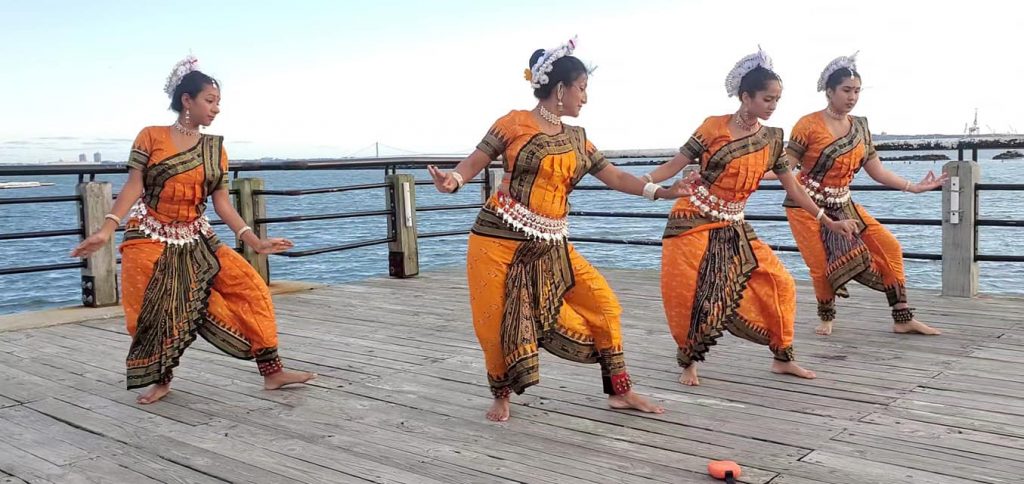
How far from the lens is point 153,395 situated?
4.02 m

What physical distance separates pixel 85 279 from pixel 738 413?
4.60 meters

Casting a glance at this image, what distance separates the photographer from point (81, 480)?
3.05 metres

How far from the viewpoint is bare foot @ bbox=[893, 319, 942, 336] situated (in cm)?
500

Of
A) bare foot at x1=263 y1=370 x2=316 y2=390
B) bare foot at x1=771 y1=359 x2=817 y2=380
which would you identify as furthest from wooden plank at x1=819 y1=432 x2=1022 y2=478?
bare foot at x1=263 y1=370 x2=316 y2=390

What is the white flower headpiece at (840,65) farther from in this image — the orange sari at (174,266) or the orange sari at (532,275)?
the orange sari at (174,266)

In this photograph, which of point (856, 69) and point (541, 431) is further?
point (856, 69)

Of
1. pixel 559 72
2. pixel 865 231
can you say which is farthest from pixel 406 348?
pixel 865 231

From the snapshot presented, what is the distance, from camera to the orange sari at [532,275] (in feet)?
11.5

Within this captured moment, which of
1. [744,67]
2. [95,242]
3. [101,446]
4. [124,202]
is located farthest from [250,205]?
[744,67]

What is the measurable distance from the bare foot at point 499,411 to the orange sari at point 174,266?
1166 millimetres

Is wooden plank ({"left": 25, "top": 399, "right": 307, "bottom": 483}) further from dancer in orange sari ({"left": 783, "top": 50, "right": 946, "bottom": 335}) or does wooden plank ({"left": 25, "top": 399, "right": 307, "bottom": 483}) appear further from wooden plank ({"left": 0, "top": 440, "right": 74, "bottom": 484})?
dancer in orange sari ({"left": 783, "top": 50, "right": 946, "bottom": 335})

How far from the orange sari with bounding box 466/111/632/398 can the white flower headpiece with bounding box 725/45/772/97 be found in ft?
2.59

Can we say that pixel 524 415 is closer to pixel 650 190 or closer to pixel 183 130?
pixel 650 190

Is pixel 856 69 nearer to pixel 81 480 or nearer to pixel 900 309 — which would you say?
pixel 900 309
